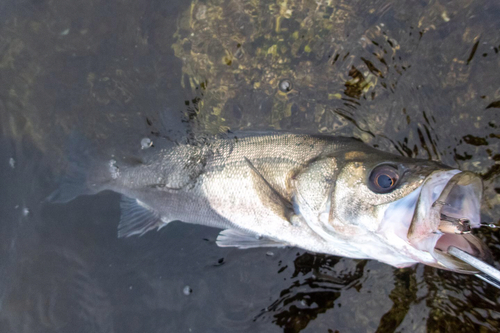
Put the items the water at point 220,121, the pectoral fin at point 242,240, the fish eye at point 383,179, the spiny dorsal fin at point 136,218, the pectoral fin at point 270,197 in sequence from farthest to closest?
the spiny dorsal fin at point 136,218
the water at point 220,121
the pectoral fin at point 242,240
the pectoral fin at point 270,197
the fish eye at point 383,179

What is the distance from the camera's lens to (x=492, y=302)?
3141 mm

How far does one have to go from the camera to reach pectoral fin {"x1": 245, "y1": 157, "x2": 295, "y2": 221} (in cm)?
293

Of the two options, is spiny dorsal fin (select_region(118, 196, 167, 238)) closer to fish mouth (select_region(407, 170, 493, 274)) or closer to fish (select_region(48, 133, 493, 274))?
fish (select_region(48, 133, 493, 274))

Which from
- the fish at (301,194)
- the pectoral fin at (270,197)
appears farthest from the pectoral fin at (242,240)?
the pectoral fin at (270,197)

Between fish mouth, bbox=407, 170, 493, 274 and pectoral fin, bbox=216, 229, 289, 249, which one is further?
pectoral fin, bbox=216, 229, 289, 249

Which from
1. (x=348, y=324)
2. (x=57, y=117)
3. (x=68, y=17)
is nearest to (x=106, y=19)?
(x=68, y=17)

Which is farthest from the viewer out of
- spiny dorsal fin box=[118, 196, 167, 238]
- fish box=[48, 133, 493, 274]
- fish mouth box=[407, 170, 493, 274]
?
spiny dorsal fin box=[118, 196, 167, 238]

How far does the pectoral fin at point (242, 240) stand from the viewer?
3.18m

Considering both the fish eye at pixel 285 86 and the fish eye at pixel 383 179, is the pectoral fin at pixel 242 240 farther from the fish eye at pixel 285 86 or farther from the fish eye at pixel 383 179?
the fish eye at pixel 285 86

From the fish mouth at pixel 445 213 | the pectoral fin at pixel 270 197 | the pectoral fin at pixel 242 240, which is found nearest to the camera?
the fish mouth at pixel 445 213

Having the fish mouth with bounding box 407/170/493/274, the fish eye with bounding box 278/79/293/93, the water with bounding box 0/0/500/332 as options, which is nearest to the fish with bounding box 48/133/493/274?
the fish mouth with bounding box 407/170/493/274

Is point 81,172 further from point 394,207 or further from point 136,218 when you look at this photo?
point 394,207

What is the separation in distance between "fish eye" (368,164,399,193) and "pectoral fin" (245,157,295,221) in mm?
764

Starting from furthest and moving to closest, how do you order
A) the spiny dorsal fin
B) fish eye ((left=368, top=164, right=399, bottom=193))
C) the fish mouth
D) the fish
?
the spiny dorsal fin → fish eye ((left=368, top=164, right=399, bottom=193)) → the fish → the fish mouth
